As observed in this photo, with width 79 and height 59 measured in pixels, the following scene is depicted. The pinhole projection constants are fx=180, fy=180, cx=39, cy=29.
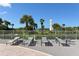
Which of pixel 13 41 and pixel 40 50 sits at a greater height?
pixel 13 41

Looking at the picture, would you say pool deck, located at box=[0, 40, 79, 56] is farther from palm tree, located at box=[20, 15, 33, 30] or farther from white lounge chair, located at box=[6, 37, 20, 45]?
palm tree, located at box=[20, 15, 33, 30]

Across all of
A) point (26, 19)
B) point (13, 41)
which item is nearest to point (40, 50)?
point (13, 41)

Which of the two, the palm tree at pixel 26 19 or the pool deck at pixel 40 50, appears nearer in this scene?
the pool deck at pixel 40 50

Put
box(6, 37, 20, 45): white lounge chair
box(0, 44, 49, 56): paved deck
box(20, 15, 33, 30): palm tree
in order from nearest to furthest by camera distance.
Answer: box(0, 44, 49, 56): paved deck, box(20, 15, 33, 30): palm tree, box(6, 37, 20, 45): white lounge chair

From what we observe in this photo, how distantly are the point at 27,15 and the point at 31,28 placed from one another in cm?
42

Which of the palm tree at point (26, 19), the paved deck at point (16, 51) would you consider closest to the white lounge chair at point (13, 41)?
the paved deck at point (16, 51)

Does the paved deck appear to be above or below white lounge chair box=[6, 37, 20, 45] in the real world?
below

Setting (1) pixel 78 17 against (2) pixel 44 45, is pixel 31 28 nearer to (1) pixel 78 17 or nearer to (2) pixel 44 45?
(2) pixel 44 45

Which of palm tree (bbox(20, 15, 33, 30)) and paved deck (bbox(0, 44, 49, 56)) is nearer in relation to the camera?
paved deck (bbox(0, 44, 49, 56))

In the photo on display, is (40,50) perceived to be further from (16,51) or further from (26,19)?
(26,19)

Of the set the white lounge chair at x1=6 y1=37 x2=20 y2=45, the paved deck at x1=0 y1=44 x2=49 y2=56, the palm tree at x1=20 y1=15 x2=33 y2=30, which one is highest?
the palm tree at x1=20 y1=15 x2=33 y2=30

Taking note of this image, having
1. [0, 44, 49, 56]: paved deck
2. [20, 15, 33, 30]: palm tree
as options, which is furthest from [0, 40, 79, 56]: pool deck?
[20, 15, 33, 30]: palm tree

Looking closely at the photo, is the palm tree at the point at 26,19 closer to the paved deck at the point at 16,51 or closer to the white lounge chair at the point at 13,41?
the white lounge chair at the point at 13,41

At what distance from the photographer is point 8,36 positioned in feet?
17.9
